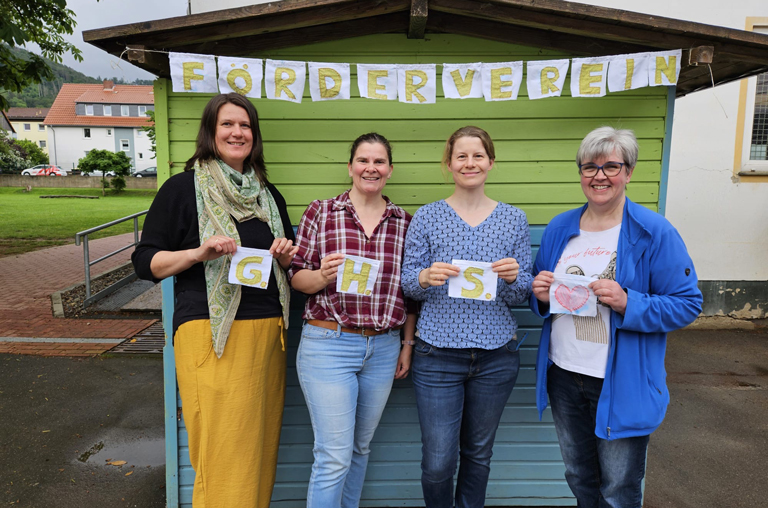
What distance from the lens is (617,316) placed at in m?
2.00

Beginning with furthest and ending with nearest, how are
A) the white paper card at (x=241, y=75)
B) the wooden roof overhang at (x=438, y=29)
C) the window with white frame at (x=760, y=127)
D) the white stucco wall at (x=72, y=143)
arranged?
1. the white stucco wall at (x=72, y=143)
2. the window with white frame at (x=760, y=127)
3. the white paper card at (x=241, y=75)
4. the wooden roof overhang at (x=438, y=29)

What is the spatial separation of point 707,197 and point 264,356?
7.36 metres

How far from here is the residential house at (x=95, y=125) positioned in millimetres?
66125

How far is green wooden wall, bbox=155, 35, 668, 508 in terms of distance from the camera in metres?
2.92

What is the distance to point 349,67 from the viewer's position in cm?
271

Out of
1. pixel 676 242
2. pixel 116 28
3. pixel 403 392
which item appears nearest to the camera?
pixel 676 242

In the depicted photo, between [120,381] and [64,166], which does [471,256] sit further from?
[64,166]

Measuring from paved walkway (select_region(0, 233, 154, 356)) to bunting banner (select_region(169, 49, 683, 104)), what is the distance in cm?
512

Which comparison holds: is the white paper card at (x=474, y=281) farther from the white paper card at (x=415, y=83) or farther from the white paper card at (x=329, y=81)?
the white paper card at (x=329, y=81)

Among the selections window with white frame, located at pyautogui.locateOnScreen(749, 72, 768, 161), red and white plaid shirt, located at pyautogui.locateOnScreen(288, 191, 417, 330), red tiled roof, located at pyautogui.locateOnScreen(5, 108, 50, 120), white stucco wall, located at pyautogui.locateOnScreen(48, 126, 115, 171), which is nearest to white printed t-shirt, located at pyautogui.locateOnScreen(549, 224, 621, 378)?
red and white plaid shirt, located at pyautogui.locateOnScreen(288, 191, 417, 330)

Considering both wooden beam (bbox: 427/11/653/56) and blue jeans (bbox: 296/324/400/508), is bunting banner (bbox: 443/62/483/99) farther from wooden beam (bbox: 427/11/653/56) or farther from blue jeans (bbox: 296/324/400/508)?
blue jeans (bbox: 296/324/400/508)

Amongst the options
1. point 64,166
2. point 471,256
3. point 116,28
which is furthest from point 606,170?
point 64,166

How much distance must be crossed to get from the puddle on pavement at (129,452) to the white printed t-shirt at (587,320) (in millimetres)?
3312

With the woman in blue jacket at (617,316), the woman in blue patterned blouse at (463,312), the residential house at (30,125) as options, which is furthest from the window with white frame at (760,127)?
the residential house at (30,125)
